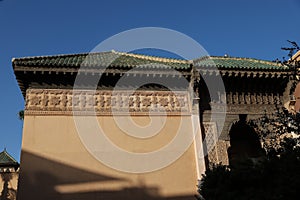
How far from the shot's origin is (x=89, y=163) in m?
7.31

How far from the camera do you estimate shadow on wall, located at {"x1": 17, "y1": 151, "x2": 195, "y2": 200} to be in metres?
6.91

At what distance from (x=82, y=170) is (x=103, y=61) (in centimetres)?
286

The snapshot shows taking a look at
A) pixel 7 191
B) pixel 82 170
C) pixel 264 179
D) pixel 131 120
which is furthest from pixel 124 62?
pixel 7 191

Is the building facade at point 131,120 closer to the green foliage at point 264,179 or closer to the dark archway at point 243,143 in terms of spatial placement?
the dark archway at point 243,143

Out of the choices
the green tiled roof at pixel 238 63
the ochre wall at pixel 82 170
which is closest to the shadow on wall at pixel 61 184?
the ochre wall at pixel 82 170

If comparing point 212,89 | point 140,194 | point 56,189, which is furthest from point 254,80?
point 56,189

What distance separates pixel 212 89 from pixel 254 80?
3.87 ft

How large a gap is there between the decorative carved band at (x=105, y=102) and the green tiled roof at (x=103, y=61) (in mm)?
659

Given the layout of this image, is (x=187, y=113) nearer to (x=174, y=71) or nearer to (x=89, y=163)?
(x=174, y=71)

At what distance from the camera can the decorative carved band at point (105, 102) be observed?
7.78m

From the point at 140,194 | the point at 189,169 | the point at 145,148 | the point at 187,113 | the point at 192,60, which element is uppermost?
the point at 192,60

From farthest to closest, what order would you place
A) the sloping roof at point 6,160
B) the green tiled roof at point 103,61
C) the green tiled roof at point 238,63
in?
1. the sloping roof at point 6,160
2. the green tiled roof at point 238,63
3. the green tiled roof at point 103,61

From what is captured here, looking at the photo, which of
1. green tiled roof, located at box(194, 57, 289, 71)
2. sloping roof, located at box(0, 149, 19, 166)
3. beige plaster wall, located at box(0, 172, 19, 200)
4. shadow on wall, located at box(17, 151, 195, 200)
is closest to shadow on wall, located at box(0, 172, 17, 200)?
beige plaster wall, located at box(0, 172, 19, 200)

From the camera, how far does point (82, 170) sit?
7223 millimetres
